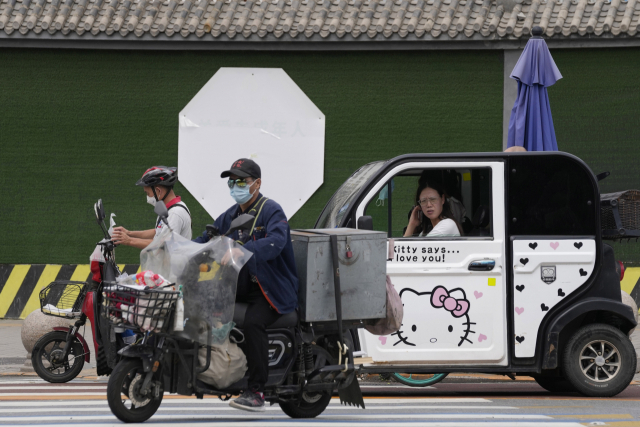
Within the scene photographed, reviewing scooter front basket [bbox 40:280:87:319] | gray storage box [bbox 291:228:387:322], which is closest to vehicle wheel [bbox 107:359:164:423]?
gray storage box [bbox 291:228:387:322]

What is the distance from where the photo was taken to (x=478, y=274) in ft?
26.7

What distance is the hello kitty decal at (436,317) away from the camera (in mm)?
8102

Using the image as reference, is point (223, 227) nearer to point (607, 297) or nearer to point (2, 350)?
point (607, 297)

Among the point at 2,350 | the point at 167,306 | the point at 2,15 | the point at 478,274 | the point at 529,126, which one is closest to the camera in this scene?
the point at 167,306

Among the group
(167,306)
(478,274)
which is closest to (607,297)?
(478,274)

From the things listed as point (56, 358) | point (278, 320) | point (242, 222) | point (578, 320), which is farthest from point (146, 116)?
point (242, 222)

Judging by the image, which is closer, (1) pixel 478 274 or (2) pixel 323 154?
(1) pixel 478 274

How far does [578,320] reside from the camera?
27.6ft

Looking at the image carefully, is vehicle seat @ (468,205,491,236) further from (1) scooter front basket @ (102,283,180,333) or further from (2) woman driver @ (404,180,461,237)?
(1) scooter front basket @ (102,283,180,333)

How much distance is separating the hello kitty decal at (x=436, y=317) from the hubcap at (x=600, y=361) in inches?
44.0

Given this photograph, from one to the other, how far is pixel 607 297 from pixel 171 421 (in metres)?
3.82

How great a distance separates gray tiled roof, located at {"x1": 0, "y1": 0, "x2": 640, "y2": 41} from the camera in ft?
47.8

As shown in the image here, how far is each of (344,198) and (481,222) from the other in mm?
1162

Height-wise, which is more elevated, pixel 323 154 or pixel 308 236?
pixel 323 154
